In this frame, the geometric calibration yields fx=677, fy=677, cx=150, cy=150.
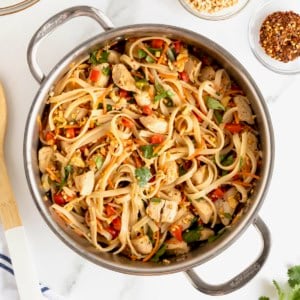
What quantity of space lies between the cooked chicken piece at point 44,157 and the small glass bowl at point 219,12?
74cm

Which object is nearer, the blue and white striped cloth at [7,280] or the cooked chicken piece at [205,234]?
the cooked chicken piece at [205,234]

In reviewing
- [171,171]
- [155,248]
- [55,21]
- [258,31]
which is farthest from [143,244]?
[258,31]

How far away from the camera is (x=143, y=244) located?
2.36 m

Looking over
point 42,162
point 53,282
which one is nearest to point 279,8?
point 42,162

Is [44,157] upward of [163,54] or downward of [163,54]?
downward

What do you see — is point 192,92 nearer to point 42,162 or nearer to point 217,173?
point 217,173

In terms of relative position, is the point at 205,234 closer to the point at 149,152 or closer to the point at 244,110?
the point at 149,152

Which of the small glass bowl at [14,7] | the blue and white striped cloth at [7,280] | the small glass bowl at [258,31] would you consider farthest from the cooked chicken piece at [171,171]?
the small glass bowl at [14,7]

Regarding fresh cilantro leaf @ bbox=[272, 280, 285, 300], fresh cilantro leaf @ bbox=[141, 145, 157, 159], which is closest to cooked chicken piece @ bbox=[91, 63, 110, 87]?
fresh cilantro leaf @ bbox=[141, 145, 157, 159]

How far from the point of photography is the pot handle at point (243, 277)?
2303mm

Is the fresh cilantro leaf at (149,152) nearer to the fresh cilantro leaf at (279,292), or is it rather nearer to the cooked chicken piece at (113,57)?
the cooked chicken piece at (113,57)

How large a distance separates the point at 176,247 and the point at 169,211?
14 centimetres

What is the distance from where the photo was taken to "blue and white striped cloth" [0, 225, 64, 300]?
257 cm

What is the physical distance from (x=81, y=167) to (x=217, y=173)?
1.59ft
